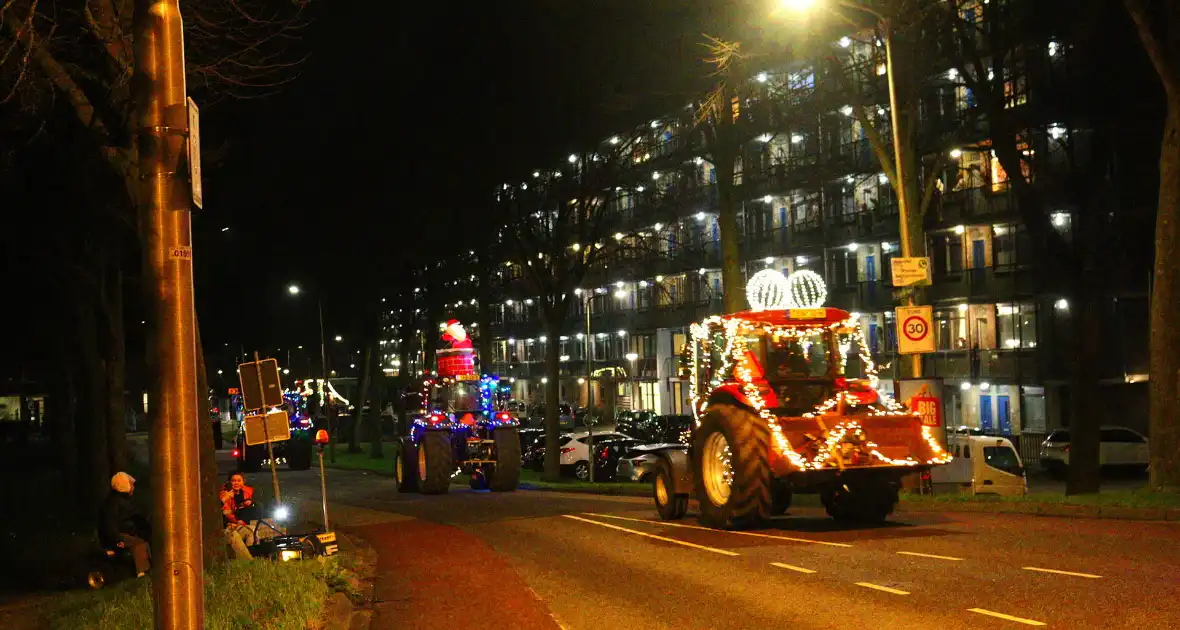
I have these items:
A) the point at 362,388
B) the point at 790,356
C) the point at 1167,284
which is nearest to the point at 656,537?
the point at 790,356

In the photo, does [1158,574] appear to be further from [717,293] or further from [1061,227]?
[717,293]

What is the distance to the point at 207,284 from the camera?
41469 millimetres

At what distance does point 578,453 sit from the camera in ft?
133

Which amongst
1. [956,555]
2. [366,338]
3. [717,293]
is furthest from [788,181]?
[956,555]

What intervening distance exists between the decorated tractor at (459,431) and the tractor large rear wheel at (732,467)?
39.7 feet

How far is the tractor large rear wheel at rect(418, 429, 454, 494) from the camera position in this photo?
29.3 metres

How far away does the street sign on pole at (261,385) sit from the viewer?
18.0 meters

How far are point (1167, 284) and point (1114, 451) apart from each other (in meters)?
19.4

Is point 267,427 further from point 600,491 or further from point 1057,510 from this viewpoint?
point 600,491

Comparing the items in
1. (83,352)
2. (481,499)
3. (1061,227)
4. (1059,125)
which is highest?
(1059,125)

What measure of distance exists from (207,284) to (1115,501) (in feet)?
102

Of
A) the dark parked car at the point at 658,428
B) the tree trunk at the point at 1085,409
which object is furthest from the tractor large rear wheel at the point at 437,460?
the dark parked car at the point at 658,428

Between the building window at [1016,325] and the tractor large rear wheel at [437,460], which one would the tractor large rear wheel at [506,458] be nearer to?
the tractor large rear wheel at [437,460]

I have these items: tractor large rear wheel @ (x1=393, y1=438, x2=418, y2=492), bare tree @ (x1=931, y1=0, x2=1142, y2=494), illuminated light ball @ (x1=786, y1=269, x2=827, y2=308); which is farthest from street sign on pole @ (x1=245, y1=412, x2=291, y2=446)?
bare tree @ (x1=931, y1=0, x2=1142, y2=494)
